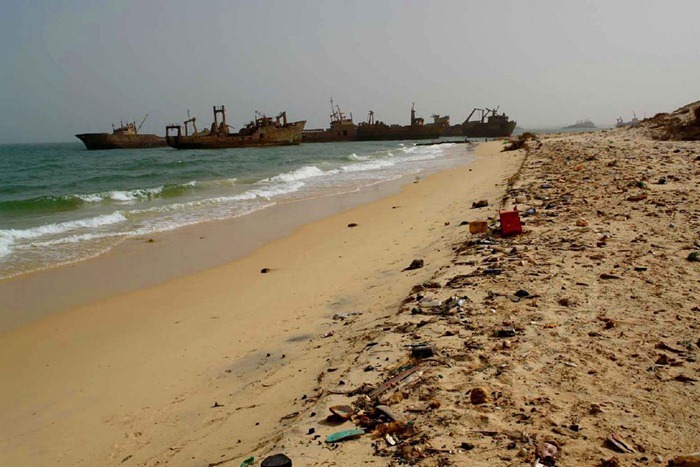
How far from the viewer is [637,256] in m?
4.71

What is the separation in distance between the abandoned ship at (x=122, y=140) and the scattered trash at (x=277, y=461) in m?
69.0

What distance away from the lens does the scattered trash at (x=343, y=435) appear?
236 centimetres

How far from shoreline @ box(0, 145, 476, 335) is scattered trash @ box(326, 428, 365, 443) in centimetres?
483

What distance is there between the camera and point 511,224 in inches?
238

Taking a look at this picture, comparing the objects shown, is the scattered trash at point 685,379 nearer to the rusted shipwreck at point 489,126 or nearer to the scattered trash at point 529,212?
the scattered trash at point 529,212

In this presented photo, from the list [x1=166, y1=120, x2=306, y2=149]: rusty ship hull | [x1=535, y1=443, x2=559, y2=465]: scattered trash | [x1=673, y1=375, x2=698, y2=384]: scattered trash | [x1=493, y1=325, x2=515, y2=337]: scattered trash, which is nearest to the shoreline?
[x1=493, y1=325, x2=515, y2=337]: scattered trash

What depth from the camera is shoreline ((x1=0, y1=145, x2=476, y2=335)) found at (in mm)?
6293

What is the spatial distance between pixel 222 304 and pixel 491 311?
128 inches

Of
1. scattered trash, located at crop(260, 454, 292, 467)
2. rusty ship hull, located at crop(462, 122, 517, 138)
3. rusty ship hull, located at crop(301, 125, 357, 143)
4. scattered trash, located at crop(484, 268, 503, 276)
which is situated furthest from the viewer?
rusty ship hull, located at crop(462, 122, 517, 138)

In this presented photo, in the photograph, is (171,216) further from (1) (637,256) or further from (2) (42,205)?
(1) (637,256)

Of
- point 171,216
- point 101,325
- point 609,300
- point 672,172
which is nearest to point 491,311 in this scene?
point 609,300

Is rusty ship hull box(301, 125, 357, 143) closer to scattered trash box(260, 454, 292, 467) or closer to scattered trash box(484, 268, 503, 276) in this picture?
scattered trash box(484, 268, 503, 276)

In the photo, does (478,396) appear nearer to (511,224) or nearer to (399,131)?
(511,224)

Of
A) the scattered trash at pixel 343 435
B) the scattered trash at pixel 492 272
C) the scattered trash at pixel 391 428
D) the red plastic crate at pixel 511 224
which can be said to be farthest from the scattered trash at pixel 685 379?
the red plastic crate at pixel 511 224
